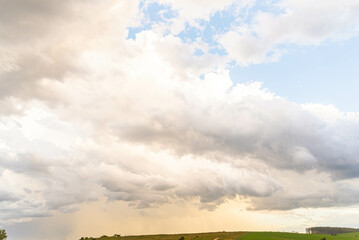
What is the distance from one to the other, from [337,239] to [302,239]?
24.5m

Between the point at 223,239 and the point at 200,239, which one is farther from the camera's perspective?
the point at 200,239

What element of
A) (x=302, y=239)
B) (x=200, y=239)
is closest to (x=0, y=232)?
(x=200, y=239)

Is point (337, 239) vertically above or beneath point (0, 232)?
beneath

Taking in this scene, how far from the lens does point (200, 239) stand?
637ft

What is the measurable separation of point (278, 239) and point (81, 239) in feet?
434

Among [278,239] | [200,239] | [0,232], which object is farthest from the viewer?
[200,239]

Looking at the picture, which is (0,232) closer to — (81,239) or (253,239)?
(81,239)

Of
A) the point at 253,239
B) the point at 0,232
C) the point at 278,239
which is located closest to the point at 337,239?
the point at 278,239

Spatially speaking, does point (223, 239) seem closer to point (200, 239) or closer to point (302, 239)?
point (200, 239)

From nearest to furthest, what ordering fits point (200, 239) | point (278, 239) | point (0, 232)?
point (0, 232), point (278, 239), point (200, 239)

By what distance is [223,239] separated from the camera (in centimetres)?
18238

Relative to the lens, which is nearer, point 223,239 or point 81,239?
point 223,239

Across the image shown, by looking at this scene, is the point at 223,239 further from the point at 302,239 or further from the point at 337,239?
the point at 337,239

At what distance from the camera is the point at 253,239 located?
176m
